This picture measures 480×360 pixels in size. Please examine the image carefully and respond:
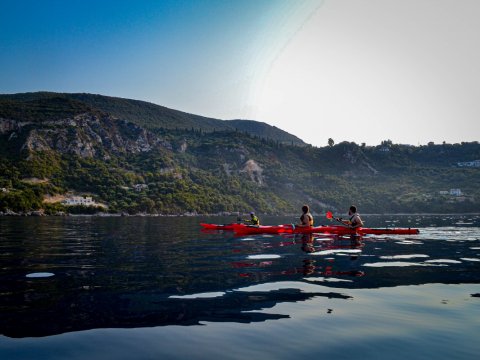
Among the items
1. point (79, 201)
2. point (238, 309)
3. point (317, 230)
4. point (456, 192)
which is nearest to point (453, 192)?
point (456, 192)

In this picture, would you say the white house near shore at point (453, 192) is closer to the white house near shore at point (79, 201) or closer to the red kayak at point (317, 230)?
the white house near shore at point (79, 201)

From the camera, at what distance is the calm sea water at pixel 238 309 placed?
23.0ft

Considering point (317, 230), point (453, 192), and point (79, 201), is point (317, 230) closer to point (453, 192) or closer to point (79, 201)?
point (79, 201)

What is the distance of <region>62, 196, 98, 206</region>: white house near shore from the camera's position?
429 ft

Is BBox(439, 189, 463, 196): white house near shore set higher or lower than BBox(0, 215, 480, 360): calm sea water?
higher

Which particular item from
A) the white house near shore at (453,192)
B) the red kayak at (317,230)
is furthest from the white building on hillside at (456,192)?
the red kayak at (317,230)

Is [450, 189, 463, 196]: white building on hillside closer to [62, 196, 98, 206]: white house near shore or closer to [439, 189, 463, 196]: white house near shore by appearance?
[439, 189, 463, 196]: white house near shore

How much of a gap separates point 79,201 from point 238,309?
136711 mm

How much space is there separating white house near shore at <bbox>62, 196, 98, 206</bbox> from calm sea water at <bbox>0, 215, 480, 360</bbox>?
121 m

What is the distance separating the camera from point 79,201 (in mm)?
134500

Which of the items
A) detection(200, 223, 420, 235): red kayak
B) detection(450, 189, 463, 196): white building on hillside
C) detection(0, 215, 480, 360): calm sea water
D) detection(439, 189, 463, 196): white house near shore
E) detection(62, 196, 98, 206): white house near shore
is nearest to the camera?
detection(0, 215, 480, 360): calm sea water

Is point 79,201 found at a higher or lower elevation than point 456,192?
lower

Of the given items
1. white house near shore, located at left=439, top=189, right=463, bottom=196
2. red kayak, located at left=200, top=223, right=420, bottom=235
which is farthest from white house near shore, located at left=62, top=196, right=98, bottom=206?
white house near shore, located at left=439, top=189, right=463, bottom=196

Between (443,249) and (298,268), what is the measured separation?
13.0 metres
